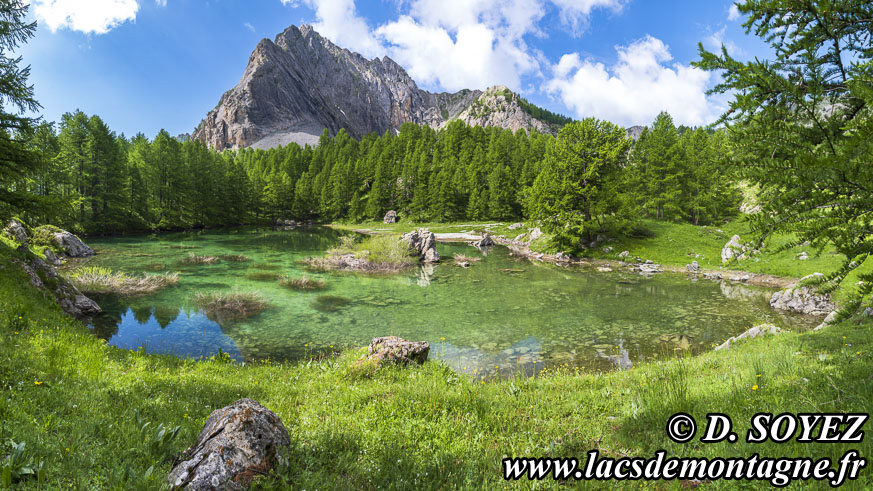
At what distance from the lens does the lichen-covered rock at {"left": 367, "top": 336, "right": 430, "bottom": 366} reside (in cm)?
978

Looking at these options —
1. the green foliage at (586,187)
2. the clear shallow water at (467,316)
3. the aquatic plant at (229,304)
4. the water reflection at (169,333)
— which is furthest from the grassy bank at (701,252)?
the water reflection at (169,333)

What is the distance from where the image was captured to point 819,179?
316 centimetres

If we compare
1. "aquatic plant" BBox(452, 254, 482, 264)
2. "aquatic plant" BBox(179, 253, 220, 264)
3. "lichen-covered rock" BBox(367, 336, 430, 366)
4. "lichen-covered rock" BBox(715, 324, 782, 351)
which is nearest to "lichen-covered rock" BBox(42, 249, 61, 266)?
"aquatic plant" BBox(179, 253, 220, 264)

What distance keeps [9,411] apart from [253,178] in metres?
98.5

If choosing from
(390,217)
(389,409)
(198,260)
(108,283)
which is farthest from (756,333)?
(390,217)

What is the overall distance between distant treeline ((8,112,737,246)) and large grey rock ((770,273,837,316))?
6.50 metres

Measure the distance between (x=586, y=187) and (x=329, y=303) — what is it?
98.0 feet

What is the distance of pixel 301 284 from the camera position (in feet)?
79.0

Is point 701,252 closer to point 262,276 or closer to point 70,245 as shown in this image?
point 262,276

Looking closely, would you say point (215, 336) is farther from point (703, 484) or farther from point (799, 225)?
point (799, 225)

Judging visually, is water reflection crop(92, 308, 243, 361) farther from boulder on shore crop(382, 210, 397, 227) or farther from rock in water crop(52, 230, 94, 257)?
boulder on shore crop(382, 210, 397, 227)

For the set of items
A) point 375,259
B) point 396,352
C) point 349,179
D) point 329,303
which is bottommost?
point 329,303

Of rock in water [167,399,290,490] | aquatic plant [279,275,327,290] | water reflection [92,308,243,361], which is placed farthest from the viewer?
aquatic plant [279,275,327,290]

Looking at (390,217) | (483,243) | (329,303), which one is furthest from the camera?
(390,217)
